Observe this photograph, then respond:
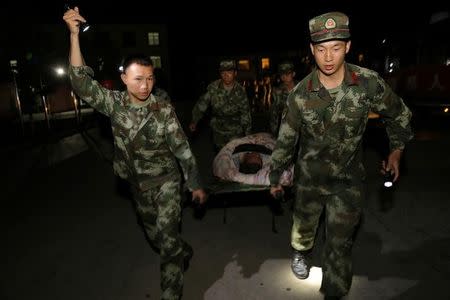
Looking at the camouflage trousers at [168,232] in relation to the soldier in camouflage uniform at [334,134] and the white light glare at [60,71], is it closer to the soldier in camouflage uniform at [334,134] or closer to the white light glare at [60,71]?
the soldier in camouflage uniform at [334,134]

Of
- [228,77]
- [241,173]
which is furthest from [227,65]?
[241,173]

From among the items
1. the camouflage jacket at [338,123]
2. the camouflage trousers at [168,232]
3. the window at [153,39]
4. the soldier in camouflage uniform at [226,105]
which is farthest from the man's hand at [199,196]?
the window at [153,39]

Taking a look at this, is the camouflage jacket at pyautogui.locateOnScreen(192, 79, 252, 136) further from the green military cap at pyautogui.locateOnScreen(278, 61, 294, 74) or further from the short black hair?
the short black hair

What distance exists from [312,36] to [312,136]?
2.66ft

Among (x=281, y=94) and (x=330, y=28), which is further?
(x=281, y=94)

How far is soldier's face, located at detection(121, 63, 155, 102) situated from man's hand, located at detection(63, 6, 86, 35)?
496 mm

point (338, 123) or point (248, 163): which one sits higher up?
point (338, 123)

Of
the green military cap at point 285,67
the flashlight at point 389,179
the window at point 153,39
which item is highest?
the window at point 153,39

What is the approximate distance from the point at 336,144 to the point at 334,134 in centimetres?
9

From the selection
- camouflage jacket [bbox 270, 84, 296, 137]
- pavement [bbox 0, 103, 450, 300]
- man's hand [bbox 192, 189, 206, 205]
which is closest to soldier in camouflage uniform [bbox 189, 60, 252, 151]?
camouflage jacket [bbox 270, 84, 296, 137]

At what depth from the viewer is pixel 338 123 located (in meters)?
3.15

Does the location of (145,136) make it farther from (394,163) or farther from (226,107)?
(226,107)

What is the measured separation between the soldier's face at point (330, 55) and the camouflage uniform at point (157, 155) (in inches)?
52.0

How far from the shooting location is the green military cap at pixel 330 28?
2959mm
